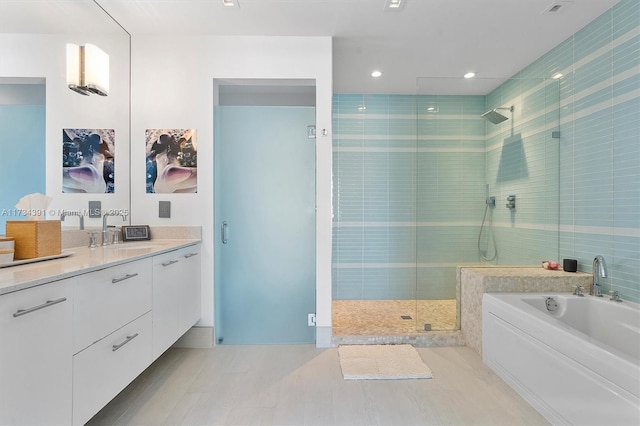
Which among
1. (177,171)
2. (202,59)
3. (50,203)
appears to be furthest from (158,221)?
(202,59)

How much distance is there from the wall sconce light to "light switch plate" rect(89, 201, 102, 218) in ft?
2.45

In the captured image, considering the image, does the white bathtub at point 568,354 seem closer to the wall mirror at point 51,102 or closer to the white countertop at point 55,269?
the white countertop at point 55,269

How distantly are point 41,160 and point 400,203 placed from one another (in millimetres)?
3377

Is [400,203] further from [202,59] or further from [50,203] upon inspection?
[50,203]

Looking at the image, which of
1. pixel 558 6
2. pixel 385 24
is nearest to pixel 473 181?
pixel 558 6

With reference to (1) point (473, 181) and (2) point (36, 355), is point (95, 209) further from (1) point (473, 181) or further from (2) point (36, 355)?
(1) point (473, 181)

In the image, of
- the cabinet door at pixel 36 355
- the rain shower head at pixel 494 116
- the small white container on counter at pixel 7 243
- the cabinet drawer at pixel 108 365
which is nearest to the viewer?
the cabinet door at pixel 36 355

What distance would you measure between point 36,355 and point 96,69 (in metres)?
1.87

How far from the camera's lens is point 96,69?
87.4 inches

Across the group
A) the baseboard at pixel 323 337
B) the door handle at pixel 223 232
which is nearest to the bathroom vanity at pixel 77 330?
the door handle at pixel 223 232

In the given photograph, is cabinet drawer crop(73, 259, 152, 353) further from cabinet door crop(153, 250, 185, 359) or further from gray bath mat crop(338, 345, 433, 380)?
gray bath mat crop(338, 345, 433, 380)

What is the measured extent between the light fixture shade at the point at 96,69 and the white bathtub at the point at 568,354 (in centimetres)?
313

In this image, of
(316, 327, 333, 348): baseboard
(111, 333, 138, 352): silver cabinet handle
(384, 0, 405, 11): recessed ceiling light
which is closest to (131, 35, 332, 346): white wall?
(316, 327, 333, 348): baseboard

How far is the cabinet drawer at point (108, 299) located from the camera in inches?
55.1
